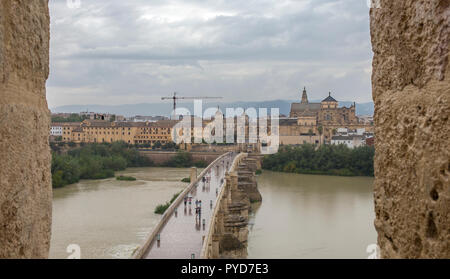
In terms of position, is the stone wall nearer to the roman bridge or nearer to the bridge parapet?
the roman bridge

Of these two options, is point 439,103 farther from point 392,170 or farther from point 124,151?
point 124,151

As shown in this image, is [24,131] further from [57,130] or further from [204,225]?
[57,130]

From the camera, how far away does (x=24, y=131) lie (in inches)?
50.3

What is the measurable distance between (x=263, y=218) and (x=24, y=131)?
14410 millimetres

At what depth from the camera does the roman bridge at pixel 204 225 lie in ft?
25.4

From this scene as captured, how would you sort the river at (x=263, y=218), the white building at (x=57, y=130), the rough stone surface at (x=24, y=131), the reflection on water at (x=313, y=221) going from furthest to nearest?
the white building at (x=57, y=130) → the reflection on water at (x=313, y=221) → the river at (x=263, y=218) → the rough stone surface at (x=24, y=131)

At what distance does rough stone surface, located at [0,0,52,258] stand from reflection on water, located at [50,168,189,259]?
8.52 m

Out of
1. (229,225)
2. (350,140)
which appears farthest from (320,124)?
(229,225)

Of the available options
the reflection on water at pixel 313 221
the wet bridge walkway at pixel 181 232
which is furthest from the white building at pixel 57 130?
the wet bridge walkway at pixel 181 232

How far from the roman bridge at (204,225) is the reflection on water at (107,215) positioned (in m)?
1.05

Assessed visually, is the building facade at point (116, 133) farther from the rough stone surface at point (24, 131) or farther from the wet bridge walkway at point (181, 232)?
the rough stone surface at point (24, 131)

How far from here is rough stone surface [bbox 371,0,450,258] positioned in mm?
987
